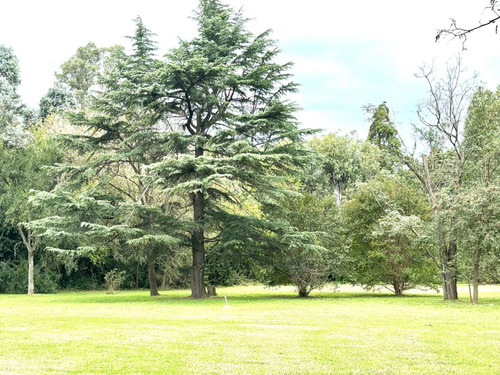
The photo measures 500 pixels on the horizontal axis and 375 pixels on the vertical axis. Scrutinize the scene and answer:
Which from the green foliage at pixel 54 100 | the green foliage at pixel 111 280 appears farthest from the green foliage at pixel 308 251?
the green foliage at pixel 54 100

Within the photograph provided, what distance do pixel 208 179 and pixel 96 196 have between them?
20.1 ft

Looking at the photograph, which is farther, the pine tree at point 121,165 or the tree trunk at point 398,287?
the tree trunk at point 398,287

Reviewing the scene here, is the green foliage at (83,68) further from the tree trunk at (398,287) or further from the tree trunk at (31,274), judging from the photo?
the tree trunk at (398,287)

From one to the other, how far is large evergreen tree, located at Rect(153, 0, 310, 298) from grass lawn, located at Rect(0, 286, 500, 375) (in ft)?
27.7

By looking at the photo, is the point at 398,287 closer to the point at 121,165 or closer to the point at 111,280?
the point at 121,165

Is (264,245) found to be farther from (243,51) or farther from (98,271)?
(98,271)

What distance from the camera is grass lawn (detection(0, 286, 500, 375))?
25.7 feet

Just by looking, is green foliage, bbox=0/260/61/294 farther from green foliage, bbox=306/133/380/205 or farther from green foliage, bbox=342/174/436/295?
green foliage, bbox=306/133/380/205

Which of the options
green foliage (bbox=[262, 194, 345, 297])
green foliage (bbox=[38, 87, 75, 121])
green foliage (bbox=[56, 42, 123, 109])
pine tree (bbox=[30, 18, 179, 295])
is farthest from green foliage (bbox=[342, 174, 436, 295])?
green foliage (bbox=[56, 42, 123, 109])

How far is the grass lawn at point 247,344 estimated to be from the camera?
7828 millimetres

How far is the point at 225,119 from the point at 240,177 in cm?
353

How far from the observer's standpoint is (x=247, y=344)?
9953mm

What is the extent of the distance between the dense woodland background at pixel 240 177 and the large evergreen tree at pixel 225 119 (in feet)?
0.22

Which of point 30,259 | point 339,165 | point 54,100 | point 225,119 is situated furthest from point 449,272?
point 54,100
